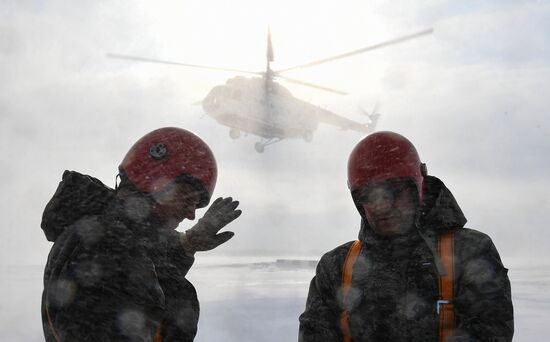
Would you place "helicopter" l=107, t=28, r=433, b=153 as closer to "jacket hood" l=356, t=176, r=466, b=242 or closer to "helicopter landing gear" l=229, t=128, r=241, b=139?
"helicopter landing gear" l=229, t=128, r=241, b=139

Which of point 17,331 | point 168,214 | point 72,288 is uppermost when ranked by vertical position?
point 168,214

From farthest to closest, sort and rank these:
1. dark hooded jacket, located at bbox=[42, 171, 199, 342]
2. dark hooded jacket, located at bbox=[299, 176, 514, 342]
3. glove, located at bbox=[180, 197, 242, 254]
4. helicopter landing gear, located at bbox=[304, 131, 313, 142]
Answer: helicopter landing gear, located at bbox=[304, 131, 313, 142] → glove, located at bbox=[180, 197, 242, 254] → dark hooded jacket, located at bbox=[299, 176, 514, 342] → dark hooded jacket, located at bbox=[42, 171, 199, 342]

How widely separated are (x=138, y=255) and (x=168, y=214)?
1.38 ft

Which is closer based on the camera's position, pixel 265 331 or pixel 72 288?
pixel 72 288

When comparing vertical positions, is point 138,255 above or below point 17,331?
above

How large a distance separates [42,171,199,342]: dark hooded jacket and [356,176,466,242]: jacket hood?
1217 millimetres

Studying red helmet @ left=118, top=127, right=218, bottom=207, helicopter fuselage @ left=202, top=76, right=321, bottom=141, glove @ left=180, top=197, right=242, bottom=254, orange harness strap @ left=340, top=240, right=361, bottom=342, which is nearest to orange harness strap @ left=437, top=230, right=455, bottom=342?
orange harness strap @ left=340, top=240, right=361, bottom=342

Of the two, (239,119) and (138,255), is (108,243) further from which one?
(239,119)

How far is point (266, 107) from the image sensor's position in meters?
33.0

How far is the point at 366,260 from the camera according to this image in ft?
9.28

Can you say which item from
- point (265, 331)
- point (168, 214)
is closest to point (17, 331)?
point (265, 331)

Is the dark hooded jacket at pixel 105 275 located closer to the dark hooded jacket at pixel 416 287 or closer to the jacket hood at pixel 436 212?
the dark hooded jacket at pixel 416 287

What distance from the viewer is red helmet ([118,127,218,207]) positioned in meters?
2.53

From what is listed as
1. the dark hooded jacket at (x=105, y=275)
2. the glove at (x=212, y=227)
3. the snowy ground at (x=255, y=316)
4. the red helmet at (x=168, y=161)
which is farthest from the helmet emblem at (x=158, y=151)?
the snowy ground at (x=255, y=316)
